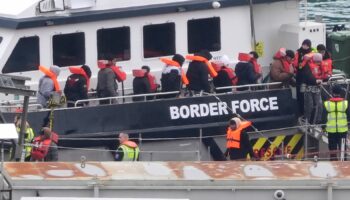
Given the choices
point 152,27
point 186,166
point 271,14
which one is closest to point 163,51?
point 152,27

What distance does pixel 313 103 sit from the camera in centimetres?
1872

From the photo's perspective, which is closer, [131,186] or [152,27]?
[131,186]

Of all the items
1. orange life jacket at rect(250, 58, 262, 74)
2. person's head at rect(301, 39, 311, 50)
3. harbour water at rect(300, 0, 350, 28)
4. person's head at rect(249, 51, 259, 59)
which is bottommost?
orange life jacket at rect(250, 58, 262, 74)

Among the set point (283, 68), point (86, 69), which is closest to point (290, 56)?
point (283, 68)

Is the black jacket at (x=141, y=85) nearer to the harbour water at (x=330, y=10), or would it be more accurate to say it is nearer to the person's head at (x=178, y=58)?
the person's head at (x=178, y=58)

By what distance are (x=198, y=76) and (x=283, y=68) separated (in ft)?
4.47

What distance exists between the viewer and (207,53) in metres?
18.5

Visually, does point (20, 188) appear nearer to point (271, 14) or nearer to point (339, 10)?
point (271, 14)

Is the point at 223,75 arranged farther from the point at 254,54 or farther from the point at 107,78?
the point at 107,78

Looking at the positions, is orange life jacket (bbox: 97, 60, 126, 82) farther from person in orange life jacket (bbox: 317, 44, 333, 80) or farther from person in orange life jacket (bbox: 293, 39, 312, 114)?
person in orange life jacket (bbox: 317, 44, 333, 80)

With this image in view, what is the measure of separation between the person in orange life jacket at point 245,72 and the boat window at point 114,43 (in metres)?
1.56

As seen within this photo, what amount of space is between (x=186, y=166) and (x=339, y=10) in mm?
27916

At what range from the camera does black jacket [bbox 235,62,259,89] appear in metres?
18.6

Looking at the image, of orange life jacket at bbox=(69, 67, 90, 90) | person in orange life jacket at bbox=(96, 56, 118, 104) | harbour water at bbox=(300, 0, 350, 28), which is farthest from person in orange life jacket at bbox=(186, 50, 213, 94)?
harbour water at bbox=(300, 0, 350, 28)
